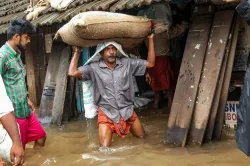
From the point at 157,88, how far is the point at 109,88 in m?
2.48

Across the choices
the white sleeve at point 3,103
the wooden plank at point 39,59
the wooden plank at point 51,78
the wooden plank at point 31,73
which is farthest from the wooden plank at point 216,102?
the wooden plank at point 31,73

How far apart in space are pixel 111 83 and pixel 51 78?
9.58 feet

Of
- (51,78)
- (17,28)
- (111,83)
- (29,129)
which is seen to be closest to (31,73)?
(51,78)

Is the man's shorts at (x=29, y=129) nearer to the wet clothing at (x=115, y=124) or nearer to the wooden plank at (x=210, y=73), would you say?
the wet clothing at (x=115, y=124)

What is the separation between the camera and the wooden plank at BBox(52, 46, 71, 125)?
279 inches

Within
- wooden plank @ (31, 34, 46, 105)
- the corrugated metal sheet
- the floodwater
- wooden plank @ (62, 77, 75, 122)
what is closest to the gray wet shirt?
the floodwater

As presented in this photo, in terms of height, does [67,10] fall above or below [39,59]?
above

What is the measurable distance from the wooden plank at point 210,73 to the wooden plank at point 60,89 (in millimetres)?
3234

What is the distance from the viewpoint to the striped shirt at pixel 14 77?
4129mm

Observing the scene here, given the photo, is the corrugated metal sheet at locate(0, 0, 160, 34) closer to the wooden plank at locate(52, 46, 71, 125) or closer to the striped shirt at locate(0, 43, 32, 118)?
the wooden plank at locate(52, 46, 71, 125)

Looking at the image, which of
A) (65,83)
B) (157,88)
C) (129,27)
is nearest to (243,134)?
(129,27)

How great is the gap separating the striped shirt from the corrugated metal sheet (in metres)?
1.71

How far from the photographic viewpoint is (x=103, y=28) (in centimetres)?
450

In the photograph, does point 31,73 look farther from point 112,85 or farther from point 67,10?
point 112,85
